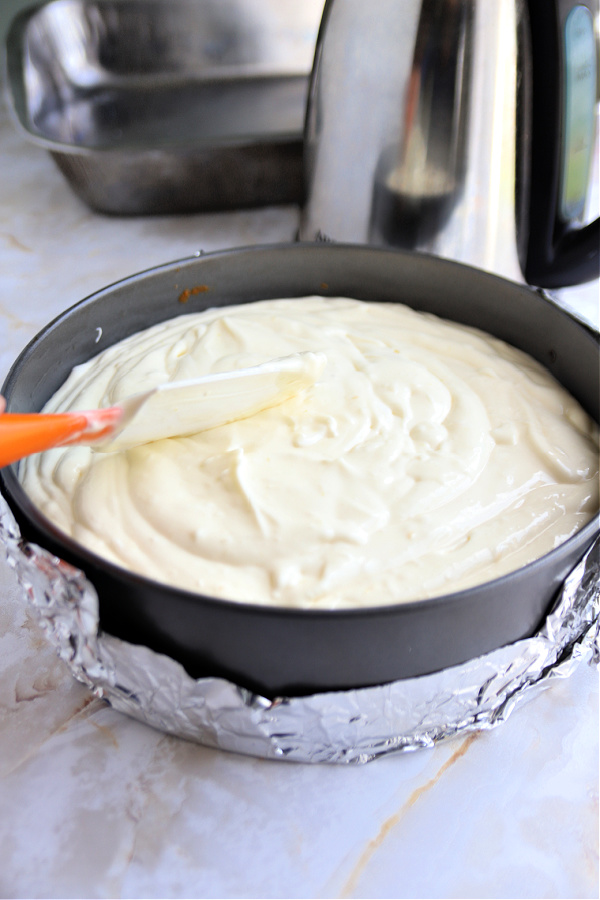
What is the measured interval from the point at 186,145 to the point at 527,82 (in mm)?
648

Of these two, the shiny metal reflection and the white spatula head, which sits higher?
the shiny metal reflection

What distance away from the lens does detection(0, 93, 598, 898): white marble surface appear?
728 millimetres

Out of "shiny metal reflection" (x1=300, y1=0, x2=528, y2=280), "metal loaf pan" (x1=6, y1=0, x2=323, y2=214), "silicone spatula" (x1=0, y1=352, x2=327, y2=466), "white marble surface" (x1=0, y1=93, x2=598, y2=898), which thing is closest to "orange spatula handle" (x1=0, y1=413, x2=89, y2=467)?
"silicone spatula" (x1=0, y1=352, x2=327, y2=466)

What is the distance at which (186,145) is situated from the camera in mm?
1501

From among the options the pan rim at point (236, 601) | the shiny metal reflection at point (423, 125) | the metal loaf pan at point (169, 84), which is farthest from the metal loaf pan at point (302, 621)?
the metal loaf pan at point (169, 84)

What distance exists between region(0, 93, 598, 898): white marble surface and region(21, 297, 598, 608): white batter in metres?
0.20

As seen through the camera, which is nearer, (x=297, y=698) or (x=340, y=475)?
(x=297, y=698)

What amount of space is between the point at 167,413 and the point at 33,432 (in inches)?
5.8

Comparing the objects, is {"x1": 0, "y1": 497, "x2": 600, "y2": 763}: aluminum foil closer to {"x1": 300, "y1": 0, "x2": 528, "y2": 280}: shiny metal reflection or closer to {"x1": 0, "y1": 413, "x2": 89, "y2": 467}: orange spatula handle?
{"x1": 0, "y1": 413, "x2": 89, "y2": 467}: orange spatula handle

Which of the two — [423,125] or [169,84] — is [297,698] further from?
[169,84]

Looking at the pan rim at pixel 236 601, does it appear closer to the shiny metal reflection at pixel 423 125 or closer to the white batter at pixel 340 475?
the white batter at pixel 340 475

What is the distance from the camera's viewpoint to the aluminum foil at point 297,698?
697 mm

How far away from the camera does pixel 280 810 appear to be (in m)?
0.77

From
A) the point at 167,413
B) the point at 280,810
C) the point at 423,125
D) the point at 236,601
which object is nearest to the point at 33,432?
the point at 167,413
